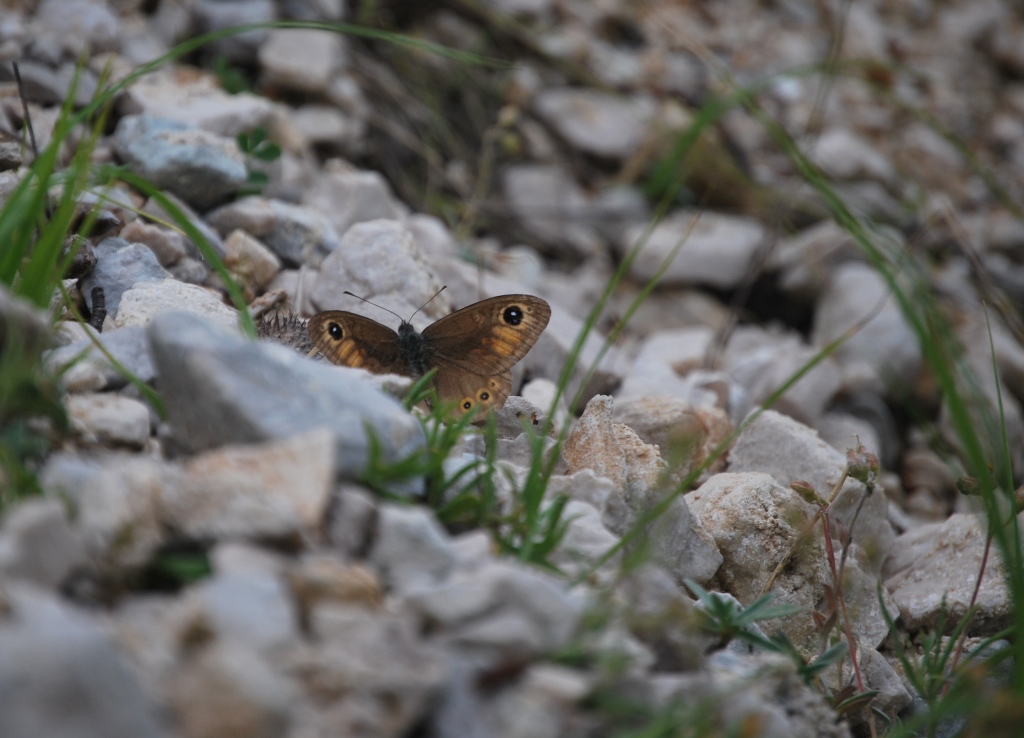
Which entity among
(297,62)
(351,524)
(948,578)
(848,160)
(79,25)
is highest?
(848,160)

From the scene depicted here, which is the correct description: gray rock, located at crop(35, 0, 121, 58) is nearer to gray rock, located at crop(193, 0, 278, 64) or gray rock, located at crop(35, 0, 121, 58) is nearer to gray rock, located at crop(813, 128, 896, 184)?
gray rock, located at crop(193, 0, 278, 64)

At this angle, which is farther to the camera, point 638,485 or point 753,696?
point 638,485

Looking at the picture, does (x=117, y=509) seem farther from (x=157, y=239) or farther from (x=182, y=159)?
(x=182, y=159)

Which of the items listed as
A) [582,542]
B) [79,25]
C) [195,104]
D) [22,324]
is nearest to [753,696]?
[582,542]

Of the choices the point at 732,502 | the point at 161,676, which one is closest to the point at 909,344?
the point at 732,502

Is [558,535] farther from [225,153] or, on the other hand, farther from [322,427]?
[225,153]

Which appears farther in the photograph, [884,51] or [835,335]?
[884,51]
